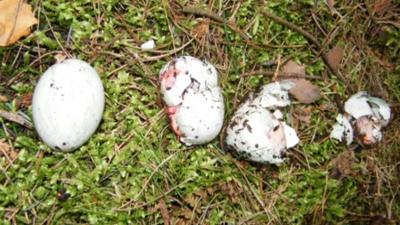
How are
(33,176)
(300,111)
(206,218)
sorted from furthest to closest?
(300,111)
(206,218)
(33,176)

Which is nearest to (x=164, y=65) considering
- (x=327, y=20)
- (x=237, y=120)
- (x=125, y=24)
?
(x=125, y=24)

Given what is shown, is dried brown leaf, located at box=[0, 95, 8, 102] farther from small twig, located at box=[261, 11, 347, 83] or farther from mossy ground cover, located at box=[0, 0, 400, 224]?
small twig, located at box=[261, 11, 347, 83]

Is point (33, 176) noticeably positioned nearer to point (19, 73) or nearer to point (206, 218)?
point (19, 73)

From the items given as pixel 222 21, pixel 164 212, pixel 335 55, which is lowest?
pixel 164 212

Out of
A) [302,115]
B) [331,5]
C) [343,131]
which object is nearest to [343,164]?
[343,131]

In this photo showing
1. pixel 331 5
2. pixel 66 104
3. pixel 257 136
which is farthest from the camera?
pixel 331 5

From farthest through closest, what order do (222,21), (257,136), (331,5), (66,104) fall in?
(331,5) < (222,21) < (257,136) < (66,104)

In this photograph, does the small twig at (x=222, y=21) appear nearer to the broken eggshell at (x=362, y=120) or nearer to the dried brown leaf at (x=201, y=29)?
the dried brown leaf at (x=201, y=29)

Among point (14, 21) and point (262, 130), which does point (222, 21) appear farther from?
point (14, 21)
